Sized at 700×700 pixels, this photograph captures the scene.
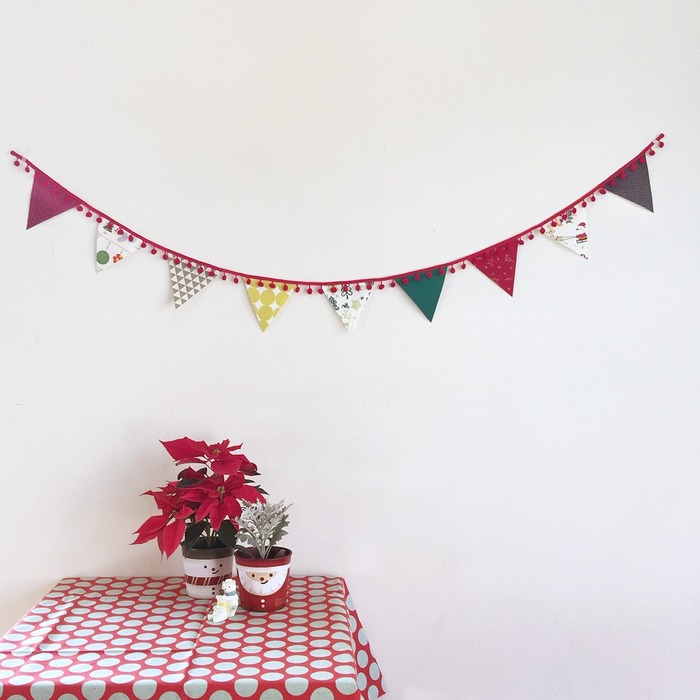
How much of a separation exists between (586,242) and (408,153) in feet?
1.56

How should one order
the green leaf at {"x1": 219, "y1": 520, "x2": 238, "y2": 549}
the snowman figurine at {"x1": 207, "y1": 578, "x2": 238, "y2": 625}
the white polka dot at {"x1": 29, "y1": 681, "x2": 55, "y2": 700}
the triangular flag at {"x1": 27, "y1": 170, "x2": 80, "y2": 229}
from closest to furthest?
1. the white polka dot at {"x1": 29, "y1": 681, "x2": 55, "y2": 700}
2. the snowman figurine at {"x1": 207, "y1": 578, "x2": 238, "y2": 625}
3. the green leaf at {"x1": 219, "y1": 520, "x2": 238, "y2": 549}
4. the triangular flag at {"x1": 27, "y1": 170, "x2": 80, "y2": 229}

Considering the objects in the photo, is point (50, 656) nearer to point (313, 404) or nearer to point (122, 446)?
point (122, 446)

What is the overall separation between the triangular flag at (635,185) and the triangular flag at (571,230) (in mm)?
102

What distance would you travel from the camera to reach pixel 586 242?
5.63ft

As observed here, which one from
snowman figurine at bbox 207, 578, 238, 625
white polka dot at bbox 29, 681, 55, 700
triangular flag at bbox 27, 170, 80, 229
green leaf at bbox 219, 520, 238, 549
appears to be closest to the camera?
white polka dot at bbox 29, 681, 55, 700

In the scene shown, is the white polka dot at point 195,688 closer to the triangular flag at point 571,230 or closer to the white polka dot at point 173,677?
the white polka dot at point 173,677

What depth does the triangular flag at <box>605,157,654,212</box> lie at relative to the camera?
1.72 metres

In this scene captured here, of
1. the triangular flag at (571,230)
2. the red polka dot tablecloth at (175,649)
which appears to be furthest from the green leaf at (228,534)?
the triangular flag at (571,230)

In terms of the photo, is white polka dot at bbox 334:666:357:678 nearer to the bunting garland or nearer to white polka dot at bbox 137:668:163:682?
white polka dot at bbox 137:668:163:682

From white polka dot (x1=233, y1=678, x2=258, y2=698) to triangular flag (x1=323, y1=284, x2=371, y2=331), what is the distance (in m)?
0.81

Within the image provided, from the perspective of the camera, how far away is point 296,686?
1.14m

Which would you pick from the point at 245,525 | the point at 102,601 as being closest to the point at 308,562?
the point at 245,525

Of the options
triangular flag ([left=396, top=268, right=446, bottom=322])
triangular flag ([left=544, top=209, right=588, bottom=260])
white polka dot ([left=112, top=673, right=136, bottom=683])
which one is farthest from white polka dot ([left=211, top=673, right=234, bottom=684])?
triangular flag ([left=544, top=209, right=588, bottom=260])

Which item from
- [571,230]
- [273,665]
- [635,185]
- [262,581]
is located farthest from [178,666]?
[635,185]
